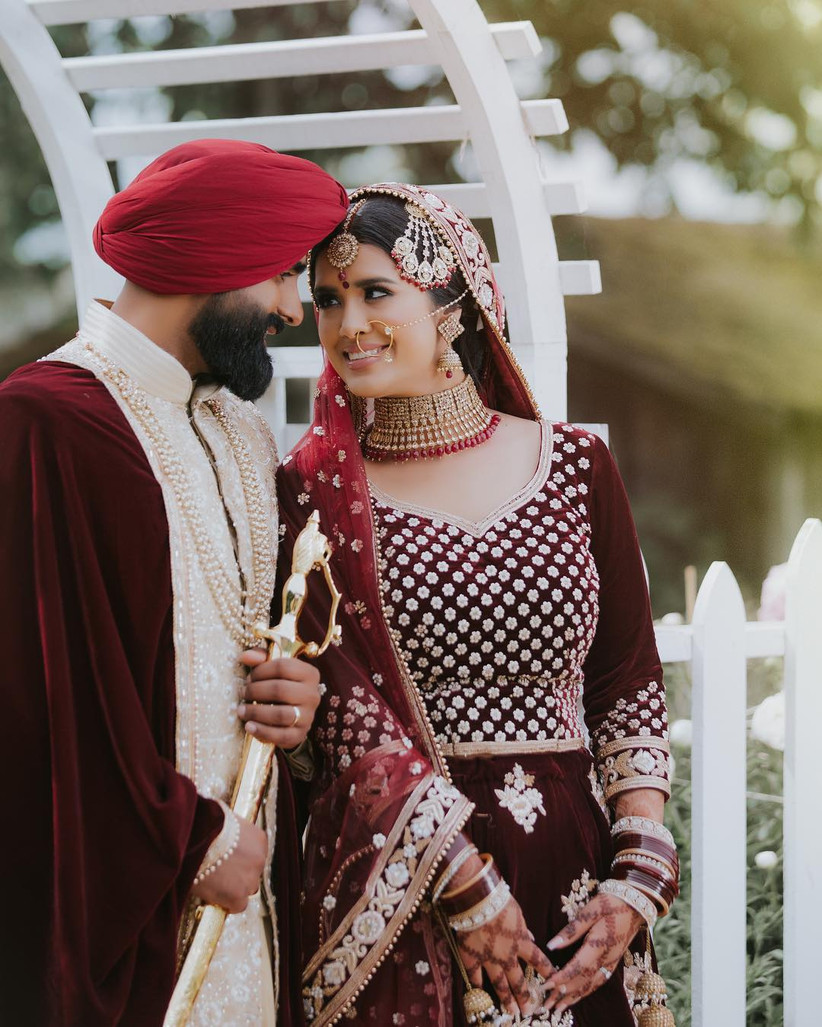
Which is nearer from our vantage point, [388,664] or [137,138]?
[388,664]

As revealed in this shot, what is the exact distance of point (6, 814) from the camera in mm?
1654

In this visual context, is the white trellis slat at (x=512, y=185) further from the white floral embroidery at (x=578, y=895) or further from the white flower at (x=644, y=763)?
the white floral embroidery at (x=578, y=895)

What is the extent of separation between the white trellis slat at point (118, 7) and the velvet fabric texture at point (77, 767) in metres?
1.30

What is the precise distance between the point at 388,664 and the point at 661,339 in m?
5.55

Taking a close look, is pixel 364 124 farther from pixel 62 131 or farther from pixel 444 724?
pixel 444 724

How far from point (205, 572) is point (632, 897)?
32.4 inches

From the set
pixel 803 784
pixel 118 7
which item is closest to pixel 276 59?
pixel 118 7

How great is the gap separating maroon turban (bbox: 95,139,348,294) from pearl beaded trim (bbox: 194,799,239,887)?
75 cm

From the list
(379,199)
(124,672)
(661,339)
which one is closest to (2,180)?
(661,339)

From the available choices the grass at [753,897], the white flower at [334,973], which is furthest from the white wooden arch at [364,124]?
the grass at [753,897]

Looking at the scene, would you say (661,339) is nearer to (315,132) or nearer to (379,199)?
(315,132)

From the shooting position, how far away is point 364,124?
2752 millimetres

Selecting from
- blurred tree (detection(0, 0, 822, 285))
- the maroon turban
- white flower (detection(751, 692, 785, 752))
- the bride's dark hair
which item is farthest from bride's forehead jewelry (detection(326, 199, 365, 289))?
blurred tree (detection(0, 0, 822, 285))

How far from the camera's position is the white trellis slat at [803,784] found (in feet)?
9.70
